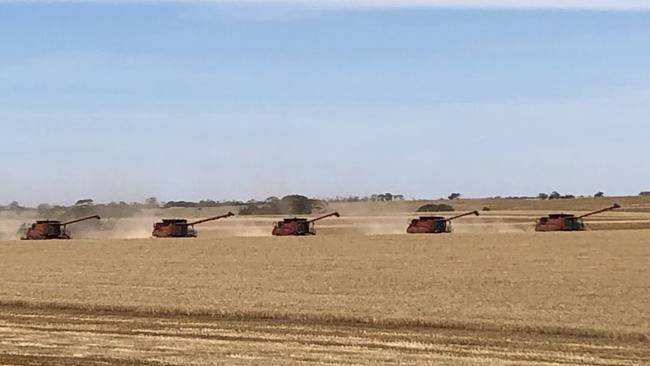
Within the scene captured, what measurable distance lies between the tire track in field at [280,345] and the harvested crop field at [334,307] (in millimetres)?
40

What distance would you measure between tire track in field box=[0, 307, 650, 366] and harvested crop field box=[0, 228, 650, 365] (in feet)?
0.13

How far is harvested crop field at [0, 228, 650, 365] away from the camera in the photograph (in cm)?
2083

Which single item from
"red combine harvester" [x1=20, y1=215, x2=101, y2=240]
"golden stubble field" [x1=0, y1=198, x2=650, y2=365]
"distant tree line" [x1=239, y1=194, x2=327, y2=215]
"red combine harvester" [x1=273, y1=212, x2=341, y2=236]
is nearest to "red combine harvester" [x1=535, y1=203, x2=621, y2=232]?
"red combine harvester" [x1=273, y1=212, x2=341, y2=236]

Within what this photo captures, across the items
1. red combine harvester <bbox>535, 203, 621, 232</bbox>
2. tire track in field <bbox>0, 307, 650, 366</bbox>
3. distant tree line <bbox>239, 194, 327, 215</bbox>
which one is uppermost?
distant tree line <bbox>239, 194, 327, 215</bbox>

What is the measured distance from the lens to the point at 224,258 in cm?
4806

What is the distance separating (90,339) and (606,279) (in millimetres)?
17475

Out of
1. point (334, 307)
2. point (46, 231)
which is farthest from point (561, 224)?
point (334, 307)

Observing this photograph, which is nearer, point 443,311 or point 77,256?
point 443,311

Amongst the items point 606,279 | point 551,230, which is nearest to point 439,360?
point 606,279

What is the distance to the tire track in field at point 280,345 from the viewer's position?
1972 centimetres

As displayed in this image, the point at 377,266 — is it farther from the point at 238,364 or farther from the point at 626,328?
the point at 238,364

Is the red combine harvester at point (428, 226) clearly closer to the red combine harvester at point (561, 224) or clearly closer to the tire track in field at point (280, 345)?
the red combine harvester at point (561, 224)

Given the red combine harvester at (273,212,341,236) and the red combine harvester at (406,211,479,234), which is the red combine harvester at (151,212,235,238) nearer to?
the red combine harvester at (273,212,341,236)

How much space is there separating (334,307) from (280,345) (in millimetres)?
6386
